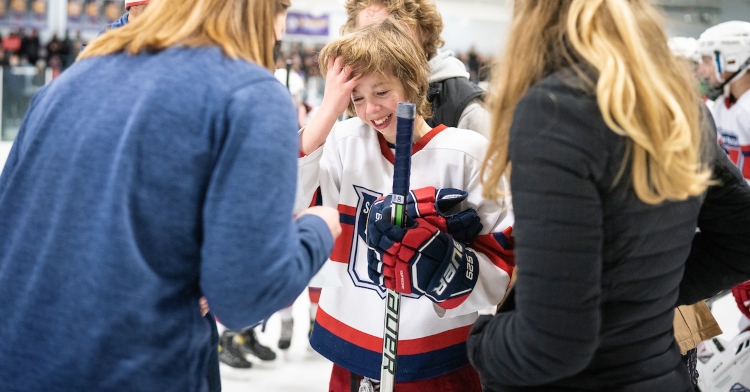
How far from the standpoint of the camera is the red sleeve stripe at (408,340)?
1555 millimetres

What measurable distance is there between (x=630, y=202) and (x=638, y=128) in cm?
10

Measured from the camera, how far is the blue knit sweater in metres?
0.95

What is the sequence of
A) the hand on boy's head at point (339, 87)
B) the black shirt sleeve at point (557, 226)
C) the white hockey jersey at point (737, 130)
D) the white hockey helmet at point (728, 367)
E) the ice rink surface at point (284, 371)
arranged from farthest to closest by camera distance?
1. the white hockey jersey at point (737, 130)
2. the ice rink surface at point (284, 371)
3. the white hockey helmet at point (728, 367)
4. the hand on boy's head at point (339, 87)
5. the black shirt sleeve at point (557, 226)

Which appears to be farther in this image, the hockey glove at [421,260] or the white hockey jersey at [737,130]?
the white hockey jersey at [737,130]

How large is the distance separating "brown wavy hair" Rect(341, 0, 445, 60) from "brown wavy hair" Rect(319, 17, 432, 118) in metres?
0.35

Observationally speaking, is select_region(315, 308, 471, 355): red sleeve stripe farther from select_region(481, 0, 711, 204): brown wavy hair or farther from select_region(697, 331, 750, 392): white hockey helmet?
select_region(697, 331, 750, 392): white hockey helmet

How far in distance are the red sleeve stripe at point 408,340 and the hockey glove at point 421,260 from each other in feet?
0.54

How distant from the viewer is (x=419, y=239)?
1370mm

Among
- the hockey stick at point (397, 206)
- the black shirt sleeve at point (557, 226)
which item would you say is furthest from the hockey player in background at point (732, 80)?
the black shirt sleeve at point (557, 226)

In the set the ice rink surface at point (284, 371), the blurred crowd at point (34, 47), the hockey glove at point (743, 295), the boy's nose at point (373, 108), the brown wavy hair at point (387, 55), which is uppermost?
the brown wavy hair at point (387, 55)

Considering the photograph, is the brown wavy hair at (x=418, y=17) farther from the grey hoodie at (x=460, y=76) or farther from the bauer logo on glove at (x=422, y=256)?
the bauer logo on glove at (x=422, y=256)

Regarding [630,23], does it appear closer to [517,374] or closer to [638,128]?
[638,128]

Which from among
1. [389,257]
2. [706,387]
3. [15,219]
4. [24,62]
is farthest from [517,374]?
[24,62]

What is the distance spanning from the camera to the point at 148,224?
3.17 ft
